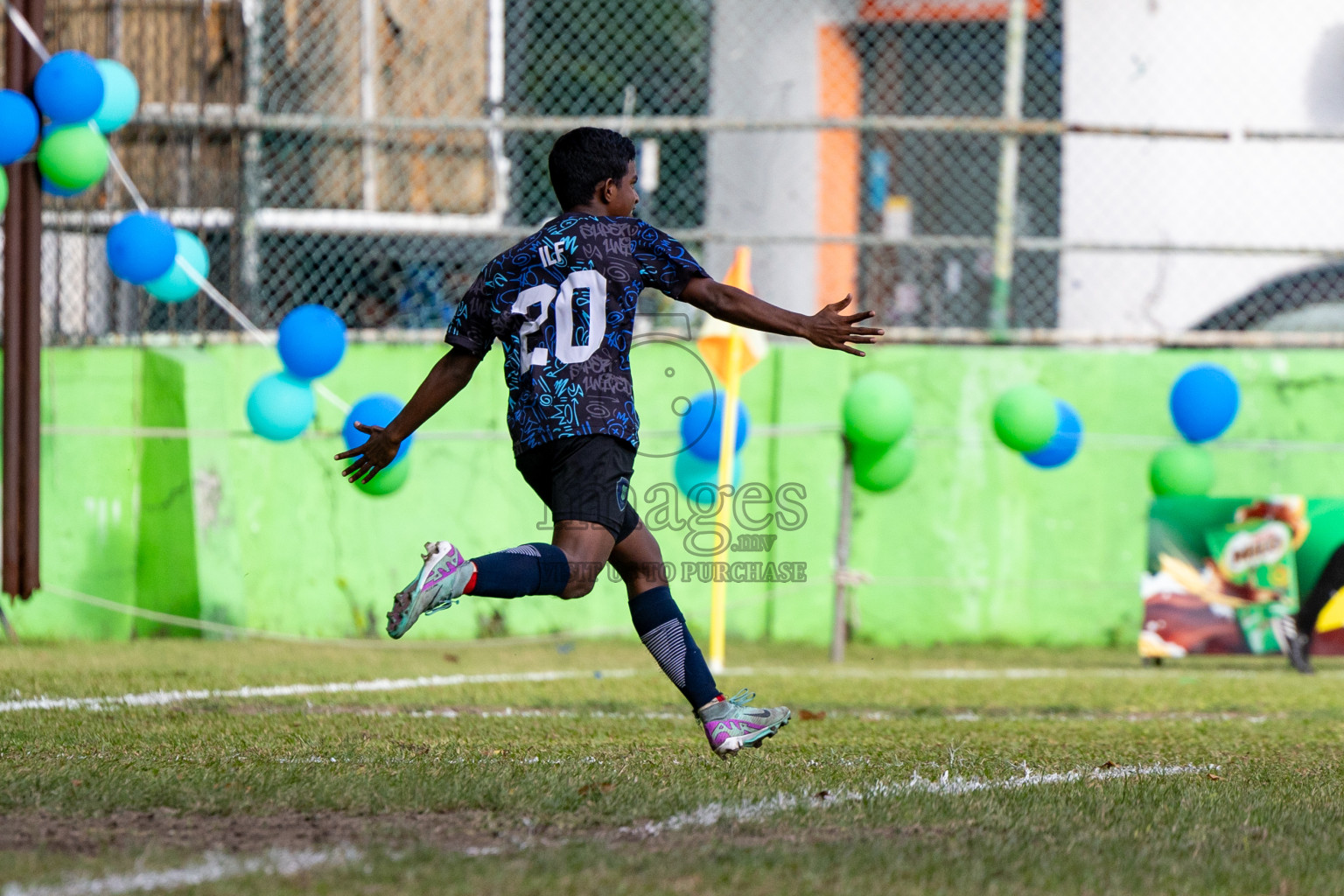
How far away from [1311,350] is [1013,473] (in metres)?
2.00

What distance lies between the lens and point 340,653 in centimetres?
852

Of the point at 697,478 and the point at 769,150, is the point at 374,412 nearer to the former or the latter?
the point at 697,478

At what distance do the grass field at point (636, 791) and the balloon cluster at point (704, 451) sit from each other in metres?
1.68

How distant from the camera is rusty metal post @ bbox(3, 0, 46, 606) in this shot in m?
8.35

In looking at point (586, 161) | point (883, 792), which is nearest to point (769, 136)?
point (586, 161)

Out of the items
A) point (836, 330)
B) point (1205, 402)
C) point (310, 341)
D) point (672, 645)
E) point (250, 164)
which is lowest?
point (672, 645)

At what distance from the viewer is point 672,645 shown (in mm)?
4410

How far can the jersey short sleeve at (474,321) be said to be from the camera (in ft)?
14.2

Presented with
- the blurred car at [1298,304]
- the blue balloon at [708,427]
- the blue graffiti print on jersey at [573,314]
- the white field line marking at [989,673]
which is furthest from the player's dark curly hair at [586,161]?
the blurred car at [1298,304]

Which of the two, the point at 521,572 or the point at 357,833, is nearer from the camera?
the point at 357,833

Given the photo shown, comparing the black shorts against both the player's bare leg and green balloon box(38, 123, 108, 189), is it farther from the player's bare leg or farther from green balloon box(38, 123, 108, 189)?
green balloon box(38, 123, 108, 189)

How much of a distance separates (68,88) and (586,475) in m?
4.87

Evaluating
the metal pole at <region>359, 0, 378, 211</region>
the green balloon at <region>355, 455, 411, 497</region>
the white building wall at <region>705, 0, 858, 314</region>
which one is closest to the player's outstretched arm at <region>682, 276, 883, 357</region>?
the green balloon at <region>355, 455, 411, 497</region>

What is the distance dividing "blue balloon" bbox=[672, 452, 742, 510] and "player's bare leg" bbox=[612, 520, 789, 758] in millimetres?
3531
